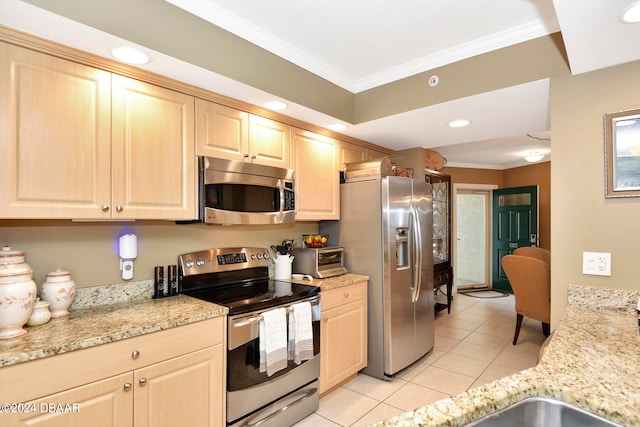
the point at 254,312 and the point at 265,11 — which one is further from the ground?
the point at 265,11

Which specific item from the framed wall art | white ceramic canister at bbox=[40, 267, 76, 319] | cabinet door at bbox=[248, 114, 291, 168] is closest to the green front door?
the framed wall art

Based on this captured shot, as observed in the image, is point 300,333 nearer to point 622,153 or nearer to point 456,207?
point 622,153

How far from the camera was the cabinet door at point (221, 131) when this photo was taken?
215 centimetres

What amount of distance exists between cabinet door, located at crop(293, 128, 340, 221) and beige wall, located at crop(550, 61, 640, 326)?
5.56 ft

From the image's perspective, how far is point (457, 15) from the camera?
6.45 ft

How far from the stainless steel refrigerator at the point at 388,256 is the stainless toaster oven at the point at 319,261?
0.47 ft

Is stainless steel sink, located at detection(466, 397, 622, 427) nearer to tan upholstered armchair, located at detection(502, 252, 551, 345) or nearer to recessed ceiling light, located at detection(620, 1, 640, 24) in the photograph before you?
recessed ceiling light, located at detection(620, 1, 640, 24)

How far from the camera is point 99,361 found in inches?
56.1

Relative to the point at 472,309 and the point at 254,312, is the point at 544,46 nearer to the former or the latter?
the point at 254,312

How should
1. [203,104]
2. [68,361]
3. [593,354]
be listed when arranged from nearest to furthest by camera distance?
[593,354]
[68,361]
[203,104]

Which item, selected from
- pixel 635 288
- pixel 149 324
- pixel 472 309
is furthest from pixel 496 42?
pixel 472 309

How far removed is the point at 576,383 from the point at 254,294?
68.2 inches

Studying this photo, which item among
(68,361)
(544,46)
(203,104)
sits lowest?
(68,361)

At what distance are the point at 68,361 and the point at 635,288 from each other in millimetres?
2703
